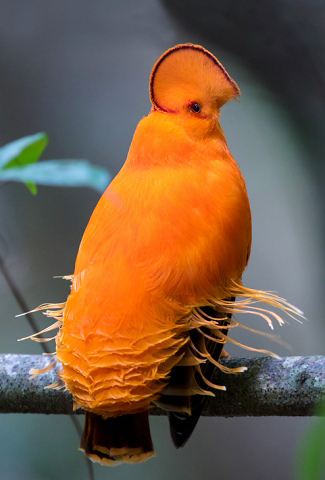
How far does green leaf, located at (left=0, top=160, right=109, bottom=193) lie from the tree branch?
0.43m

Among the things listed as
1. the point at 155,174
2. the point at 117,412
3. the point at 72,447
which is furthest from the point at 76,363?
the point at 72,447

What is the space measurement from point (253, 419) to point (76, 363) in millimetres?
742

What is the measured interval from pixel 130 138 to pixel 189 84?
371mm

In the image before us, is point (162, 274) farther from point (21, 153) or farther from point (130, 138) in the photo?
point (130, 138)

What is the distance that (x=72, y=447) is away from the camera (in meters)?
1.12

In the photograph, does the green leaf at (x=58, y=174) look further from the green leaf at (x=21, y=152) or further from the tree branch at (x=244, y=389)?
the tree branch at (x=244, y=389)

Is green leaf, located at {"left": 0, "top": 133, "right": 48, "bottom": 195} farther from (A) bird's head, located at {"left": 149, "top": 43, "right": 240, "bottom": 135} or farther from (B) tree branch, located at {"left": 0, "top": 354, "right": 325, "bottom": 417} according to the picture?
(B) tree branch, located at {"left": 0, "top": 354, "right": 325, "bottom": 417}

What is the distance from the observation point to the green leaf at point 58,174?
0.33m

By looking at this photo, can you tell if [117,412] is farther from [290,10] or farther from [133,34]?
[290,10]

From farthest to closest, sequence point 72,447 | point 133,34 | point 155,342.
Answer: point 72,447
point 133,34
point 155,342

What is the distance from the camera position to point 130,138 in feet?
3.41

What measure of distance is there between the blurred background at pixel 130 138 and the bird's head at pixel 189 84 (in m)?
0.32

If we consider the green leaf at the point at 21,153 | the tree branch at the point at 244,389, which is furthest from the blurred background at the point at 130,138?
the green leaf at the point at 21,153

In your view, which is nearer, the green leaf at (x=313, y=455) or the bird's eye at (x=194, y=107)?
the green leaf at (x=313, y=455)
